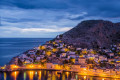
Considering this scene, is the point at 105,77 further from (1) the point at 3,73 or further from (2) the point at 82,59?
(1) the point at 3,73

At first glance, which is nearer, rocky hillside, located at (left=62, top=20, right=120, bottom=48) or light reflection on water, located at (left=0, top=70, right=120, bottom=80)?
light reflection on water, located at (left=0, top=70, right=120, bottom=80)

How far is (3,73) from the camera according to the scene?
24.4 m

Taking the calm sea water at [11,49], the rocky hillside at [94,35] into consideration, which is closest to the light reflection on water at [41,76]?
the calm sea water at [11,49]

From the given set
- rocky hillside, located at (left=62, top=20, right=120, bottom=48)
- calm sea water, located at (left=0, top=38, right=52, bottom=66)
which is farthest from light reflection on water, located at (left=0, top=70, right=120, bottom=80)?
rocky hillside, located at (left=62, top=20, right=120, bottom=48)

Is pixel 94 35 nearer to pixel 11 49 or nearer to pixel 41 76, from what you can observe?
pixel 41 76

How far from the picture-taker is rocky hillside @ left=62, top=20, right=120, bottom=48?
Result: 44938mm

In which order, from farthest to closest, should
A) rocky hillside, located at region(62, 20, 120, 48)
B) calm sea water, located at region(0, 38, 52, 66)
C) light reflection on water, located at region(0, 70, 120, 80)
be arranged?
1. rocky hillside, located at region(62, 20, 120, 48)
2. calm sea water, located at region(0, 38, 52, 66)
3. light reflection on water, located at region(0, 70, 120, 80)

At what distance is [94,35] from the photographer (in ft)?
165

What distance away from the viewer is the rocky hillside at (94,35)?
44938mm

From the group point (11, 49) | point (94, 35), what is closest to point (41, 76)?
point (94, 35)

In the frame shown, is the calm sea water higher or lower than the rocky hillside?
lower

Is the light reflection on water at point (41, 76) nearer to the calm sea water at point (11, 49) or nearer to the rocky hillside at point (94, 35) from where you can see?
the calm sea water at point (11, 49)

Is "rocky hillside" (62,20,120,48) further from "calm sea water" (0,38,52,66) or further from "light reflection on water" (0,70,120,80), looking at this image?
"light reflection on water" (0,70,120,80)

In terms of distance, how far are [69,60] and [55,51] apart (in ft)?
26.5
